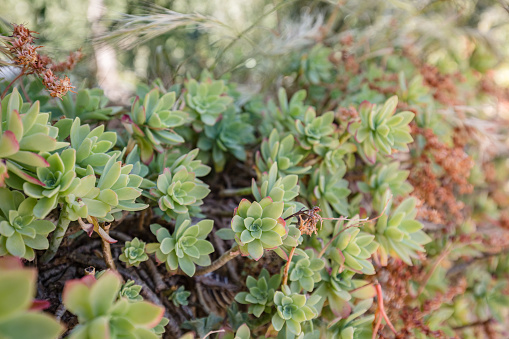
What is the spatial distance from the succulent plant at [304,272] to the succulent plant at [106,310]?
14.5 inches

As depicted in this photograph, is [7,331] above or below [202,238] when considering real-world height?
above

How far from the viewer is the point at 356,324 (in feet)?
2.64

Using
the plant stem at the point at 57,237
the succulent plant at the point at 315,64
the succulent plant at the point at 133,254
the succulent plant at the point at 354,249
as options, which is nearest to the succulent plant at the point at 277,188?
the succulent plant at the point at 354,249

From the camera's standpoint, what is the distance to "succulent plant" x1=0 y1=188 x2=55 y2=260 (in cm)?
61

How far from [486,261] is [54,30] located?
5.89 ft

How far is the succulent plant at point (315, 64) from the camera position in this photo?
136cm

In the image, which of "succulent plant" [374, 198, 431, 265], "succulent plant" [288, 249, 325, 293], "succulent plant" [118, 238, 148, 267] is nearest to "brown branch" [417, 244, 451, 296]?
"succulent plant" [374, 198, 431, 265]

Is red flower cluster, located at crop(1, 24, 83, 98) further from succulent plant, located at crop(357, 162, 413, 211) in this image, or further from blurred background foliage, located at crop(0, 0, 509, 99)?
succulent plant, located at crop(357, 162, 413, 211)

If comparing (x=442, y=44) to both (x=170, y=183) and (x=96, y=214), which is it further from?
(x=96, y=214)

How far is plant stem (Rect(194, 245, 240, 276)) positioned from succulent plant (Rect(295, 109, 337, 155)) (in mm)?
349

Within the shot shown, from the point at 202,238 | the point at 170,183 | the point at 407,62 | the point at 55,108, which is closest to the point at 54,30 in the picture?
the point at 55,108

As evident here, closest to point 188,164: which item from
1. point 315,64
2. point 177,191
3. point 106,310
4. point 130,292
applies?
point 177,191

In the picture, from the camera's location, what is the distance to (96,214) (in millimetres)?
660

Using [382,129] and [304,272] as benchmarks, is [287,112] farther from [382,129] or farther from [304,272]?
[304,272]
